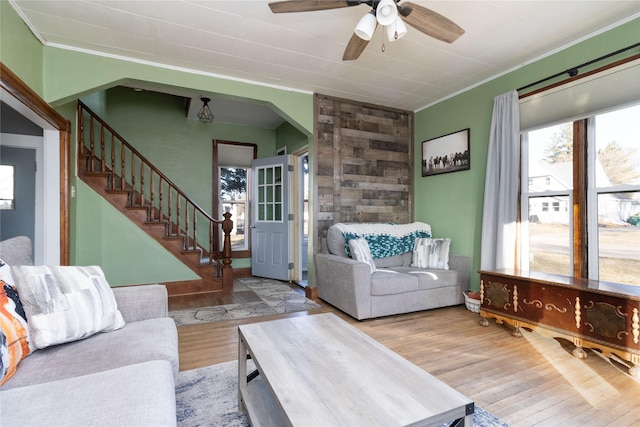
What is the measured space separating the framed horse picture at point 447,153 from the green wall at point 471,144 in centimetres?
7

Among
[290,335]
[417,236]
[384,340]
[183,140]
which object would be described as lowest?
[384,340]

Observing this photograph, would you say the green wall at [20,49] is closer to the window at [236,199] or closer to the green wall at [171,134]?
the green wall at [171,134]

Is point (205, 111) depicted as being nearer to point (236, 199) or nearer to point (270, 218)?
point (236, 199)

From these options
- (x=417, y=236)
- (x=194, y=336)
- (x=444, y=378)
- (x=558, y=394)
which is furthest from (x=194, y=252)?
(x=558, y=394)

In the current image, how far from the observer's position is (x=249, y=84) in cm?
358

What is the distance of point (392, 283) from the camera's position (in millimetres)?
3125

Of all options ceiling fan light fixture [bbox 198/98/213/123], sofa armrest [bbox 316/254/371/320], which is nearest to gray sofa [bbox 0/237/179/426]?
sofa armrest [bbox 316/254/371/320]

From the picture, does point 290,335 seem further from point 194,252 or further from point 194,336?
point 194,252

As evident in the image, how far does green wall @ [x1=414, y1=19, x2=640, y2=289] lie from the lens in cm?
285

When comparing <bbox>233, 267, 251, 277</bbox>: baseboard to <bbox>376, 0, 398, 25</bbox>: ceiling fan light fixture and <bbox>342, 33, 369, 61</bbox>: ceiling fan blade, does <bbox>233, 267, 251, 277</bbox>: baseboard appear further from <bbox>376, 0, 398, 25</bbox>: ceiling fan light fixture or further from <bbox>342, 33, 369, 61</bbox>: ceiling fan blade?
<bbox>376, 0, 398, 25</bbox>: ceiling fan light fixture

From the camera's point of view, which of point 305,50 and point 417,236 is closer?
point 305,50

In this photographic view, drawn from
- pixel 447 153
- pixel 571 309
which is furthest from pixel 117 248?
pixel 571 309

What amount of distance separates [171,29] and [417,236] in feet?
11.3

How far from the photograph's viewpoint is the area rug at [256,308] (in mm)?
3164
